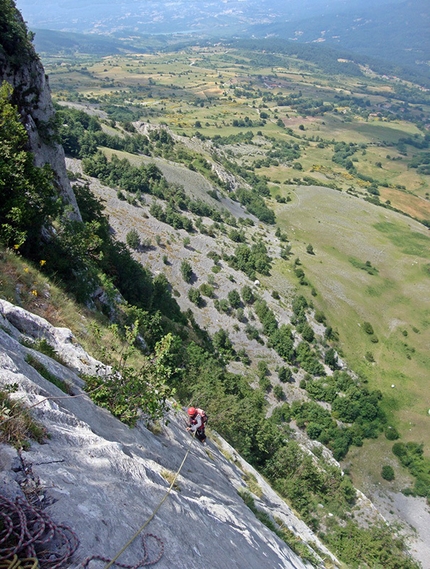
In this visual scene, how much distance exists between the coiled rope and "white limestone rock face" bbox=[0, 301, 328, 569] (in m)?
0.16

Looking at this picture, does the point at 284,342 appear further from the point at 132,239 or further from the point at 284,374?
Answer: the point at 132,239

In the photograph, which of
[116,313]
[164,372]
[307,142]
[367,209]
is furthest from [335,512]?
[307,142]

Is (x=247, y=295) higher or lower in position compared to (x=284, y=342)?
higher

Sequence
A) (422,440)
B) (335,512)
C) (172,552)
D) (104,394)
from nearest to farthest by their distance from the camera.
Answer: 1. (172,552)
2. (104,394)
3. (335,512)
4. (422,440)

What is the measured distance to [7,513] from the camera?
154 inches

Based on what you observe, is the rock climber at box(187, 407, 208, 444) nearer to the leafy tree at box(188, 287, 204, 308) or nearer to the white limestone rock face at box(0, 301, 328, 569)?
the white limestone rock face at box(0, 301, 328, 569)

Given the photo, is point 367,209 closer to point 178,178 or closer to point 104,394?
point 178,178

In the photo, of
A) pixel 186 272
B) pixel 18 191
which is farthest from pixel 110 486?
pixel 186 272

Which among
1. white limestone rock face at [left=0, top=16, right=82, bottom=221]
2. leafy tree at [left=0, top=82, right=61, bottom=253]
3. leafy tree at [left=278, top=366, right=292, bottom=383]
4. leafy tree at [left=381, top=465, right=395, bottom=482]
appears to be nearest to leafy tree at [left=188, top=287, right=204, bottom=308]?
leafy tree at [left=278, top=366, right=292, bottom=383]

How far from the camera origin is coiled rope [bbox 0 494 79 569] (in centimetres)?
361

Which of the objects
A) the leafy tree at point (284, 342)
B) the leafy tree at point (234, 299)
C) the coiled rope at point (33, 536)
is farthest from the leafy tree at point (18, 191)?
the leafy tree at point (284, 342)

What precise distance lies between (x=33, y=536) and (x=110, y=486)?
169 centimetres

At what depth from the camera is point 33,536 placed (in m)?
3.87

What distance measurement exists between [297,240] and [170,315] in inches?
1926
